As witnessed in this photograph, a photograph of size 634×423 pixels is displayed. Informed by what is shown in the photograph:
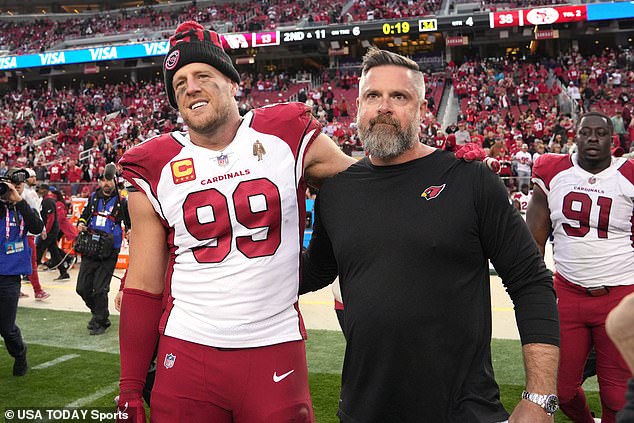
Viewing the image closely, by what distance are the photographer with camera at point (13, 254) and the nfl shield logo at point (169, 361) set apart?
138 inches

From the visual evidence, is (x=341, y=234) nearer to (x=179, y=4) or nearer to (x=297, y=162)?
(x=297, y=162)

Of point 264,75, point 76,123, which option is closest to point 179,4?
point 264,75

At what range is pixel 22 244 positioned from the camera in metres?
5.53

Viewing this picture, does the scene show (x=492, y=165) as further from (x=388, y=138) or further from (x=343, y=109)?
(x=343, y=109)

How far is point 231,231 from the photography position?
88.0 inches

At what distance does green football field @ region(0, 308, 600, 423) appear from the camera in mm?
4691

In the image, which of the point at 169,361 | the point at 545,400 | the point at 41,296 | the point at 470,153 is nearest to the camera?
the point at 545,400

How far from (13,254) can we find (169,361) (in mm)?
3712

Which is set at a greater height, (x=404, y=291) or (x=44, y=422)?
(x=404, y=291)

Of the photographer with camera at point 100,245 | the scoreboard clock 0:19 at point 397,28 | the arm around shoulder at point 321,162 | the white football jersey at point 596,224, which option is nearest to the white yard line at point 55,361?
the photographer with camera at point 100,245

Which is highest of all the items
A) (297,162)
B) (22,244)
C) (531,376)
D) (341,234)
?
(297,162)

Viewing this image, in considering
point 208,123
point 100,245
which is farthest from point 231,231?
point 100,245

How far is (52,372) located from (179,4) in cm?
3836

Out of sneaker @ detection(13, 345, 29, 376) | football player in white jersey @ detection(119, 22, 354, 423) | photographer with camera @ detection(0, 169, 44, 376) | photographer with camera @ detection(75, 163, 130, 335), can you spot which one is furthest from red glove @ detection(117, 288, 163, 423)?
photographer with camera @ detection(75, 163, 130, 335)
